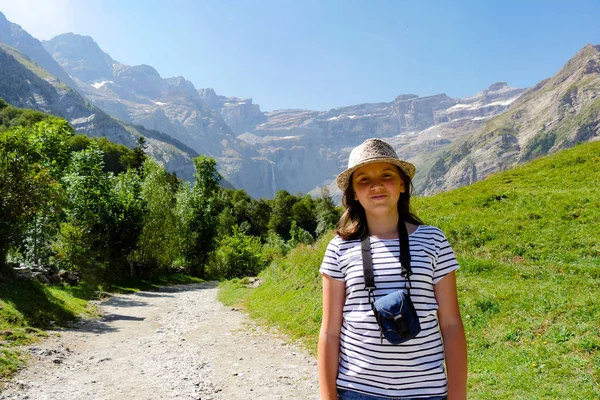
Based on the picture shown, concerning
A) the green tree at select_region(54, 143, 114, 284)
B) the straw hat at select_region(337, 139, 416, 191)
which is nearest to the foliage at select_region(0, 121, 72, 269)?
the green tree at select_region(54, 143, 114, 284)

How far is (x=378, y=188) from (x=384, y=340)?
48.1 inches

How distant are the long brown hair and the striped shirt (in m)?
0.23

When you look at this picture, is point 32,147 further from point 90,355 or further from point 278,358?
point 278,358

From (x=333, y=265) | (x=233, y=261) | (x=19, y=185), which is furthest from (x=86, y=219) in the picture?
(x=333, y=265)

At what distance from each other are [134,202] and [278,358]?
2665 centimetres

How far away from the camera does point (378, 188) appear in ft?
10.9

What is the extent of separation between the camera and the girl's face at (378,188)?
10.8ft

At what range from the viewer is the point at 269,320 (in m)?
18.2

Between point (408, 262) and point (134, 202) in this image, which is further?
point (134, 202)

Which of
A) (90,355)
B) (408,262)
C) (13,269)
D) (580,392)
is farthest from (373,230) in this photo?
(13,269)

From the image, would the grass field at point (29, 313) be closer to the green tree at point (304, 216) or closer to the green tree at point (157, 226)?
the green tree at point (157, 226)

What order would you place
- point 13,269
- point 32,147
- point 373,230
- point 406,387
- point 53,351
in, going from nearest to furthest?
1. point 406,387
2. point 373,230
3. point 53,351
4. point 13,269
5. point 32,147

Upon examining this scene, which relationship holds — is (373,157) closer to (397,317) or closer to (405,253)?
(405,253)

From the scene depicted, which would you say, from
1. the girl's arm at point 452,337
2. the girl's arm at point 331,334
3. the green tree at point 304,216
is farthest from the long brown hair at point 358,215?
the green tree at point 304,216
